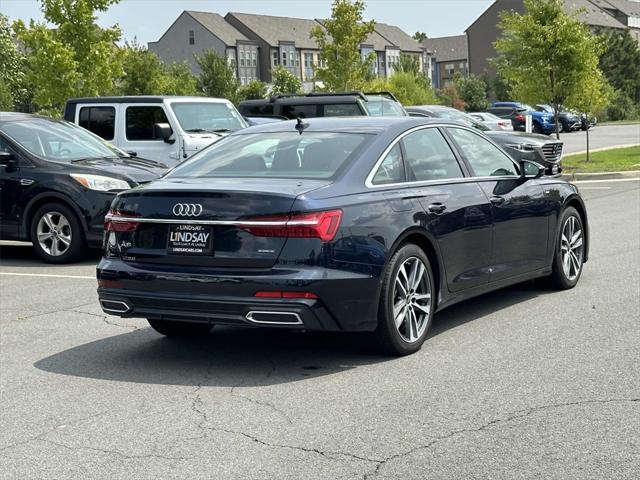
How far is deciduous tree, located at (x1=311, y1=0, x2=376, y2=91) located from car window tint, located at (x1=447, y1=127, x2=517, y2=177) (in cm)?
3387

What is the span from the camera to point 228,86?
76.2m

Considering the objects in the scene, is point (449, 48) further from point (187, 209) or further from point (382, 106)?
point (187, 209)

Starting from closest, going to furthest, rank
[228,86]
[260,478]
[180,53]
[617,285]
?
[260,478] → [617,285] → [228,86] → [180,53]

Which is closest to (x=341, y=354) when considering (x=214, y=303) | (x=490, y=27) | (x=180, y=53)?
(x=214, y=303)

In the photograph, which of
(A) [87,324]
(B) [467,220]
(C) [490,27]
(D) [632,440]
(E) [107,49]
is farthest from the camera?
(C) [490,27]

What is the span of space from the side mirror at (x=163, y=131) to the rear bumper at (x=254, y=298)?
9.27m

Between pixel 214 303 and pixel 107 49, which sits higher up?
pixel 107 49

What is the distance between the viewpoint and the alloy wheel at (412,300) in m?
6.65

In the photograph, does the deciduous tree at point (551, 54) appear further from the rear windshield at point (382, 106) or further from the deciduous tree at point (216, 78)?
the deciduous tree at point (216, 78)

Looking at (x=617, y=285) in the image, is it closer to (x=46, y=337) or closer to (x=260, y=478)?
Answer: (x=46, y=337)

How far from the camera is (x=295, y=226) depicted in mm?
6105

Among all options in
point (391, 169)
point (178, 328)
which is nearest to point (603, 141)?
point (391, 169)

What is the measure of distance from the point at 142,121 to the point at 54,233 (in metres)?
4.51

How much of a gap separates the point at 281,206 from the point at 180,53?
105940mm
